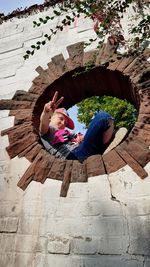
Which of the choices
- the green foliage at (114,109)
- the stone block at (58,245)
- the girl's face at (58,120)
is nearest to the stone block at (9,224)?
the stone block at (58,245)

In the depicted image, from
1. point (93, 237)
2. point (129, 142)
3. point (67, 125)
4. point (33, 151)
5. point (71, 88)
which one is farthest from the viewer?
point (67, 125)

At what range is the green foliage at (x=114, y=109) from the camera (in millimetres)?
10875

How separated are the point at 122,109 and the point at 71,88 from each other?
26.3 feet

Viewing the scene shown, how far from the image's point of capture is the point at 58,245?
86.2 inches

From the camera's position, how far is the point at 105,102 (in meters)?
11.5

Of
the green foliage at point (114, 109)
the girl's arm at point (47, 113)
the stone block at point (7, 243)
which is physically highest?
the green foliage at point (114, 109)

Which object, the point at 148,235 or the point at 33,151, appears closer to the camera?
the point at 148,235

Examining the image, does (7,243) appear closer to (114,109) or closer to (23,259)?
(23,259)

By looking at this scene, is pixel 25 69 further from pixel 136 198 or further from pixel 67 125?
pixel 136 198

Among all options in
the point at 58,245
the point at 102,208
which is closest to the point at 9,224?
the point at 58,245

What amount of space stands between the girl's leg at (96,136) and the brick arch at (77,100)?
12.0 inches

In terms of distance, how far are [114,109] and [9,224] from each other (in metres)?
8.93

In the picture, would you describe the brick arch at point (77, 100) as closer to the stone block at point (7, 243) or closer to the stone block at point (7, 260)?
the stone block at point (7, 243)

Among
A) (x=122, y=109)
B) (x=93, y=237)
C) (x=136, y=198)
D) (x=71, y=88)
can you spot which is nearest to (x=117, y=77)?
(x=71, y=88)
